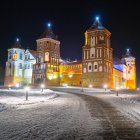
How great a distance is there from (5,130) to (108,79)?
4166 cm

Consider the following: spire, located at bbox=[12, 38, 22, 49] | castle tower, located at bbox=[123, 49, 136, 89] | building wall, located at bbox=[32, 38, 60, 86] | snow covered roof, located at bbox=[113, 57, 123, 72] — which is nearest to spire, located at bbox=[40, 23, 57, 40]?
building wall, located at bbox=[32, 38, 60, 86]

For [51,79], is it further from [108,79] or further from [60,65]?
[108,79]

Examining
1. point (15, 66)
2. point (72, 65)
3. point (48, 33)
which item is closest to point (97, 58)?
point (72, 65)

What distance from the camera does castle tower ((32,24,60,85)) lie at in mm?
53487

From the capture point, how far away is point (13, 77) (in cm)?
6069

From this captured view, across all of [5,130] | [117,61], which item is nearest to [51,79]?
[117,61]

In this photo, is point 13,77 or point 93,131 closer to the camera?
point 93,131

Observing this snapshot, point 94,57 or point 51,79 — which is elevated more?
point 94,57

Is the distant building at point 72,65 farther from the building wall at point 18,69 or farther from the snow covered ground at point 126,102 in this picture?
the snow covered ground at point 126,102

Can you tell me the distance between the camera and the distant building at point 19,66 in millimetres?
61344

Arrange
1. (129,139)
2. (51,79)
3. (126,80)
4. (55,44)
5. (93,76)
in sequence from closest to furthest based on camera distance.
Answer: (129,139) < (93,76) < (51,79) < (55,44) < (126,80)

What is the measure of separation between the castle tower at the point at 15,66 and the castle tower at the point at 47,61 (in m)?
8.65

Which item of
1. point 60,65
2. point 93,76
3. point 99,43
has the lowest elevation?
point 93,76

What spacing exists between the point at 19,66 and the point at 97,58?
3280 centimetres
